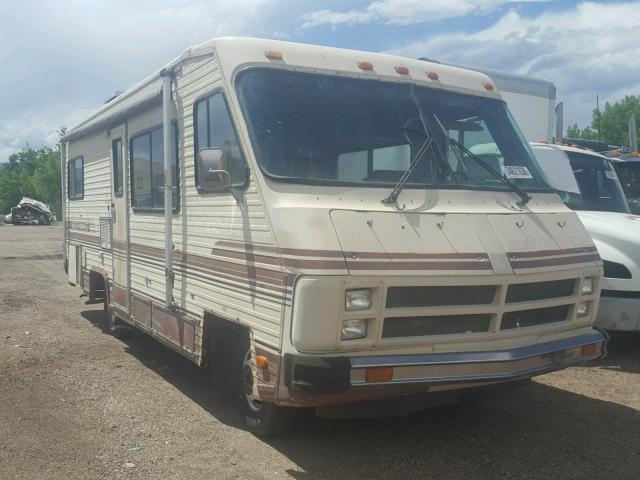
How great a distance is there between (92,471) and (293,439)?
1364mm

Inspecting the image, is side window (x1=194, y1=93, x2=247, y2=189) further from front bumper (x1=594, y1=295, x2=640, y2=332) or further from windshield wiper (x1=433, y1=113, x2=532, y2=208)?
front bumper (x1=594, y1=295, x2=640, y2=332)

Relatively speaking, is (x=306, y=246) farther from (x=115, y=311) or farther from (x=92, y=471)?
(x=115, y=311)

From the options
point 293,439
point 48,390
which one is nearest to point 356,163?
point 293,439

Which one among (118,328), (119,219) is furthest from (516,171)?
(118,328)

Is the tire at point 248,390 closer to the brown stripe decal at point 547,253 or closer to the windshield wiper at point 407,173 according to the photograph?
the windshield wiper at point 407,173

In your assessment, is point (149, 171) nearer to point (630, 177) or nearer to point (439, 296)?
point (439, 296)

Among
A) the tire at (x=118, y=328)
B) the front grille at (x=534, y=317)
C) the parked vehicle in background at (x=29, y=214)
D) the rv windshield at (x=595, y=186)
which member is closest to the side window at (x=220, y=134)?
the front grille at (x=534, y=317)

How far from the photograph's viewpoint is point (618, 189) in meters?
8.38

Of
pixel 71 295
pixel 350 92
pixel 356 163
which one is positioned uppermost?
pixel 350 92

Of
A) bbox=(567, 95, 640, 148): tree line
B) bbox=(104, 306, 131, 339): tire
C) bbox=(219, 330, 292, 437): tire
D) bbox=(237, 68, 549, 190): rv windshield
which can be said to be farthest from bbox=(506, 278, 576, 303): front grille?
bbox=(567, 95, 640, 148): tree line

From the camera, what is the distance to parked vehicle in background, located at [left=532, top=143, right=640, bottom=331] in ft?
21.7

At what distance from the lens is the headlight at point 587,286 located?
4688 mm

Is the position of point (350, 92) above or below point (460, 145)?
above

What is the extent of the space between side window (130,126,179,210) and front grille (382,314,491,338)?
8.13ft
